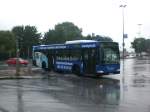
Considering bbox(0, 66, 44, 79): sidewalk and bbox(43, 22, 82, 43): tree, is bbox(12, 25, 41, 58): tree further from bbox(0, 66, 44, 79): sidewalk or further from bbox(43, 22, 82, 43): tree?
bbox(0, 66, 44, 79): sidewalk

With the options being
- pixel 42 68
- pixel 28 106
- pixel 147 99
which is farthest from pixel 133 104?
pixel 42 68

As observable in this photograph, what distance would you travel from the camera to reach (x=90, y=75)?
35.1m

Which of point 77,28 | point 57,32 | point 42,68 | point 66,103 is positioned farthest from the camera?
point 77,28

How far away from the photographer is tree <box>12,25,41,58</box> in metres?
118

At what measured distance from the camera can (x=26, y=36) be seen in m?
125

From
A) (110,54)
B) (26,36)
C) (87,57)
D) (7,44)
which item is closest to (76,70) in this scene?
(87,57)

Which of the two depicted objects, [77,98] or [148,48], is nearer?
[77,98]

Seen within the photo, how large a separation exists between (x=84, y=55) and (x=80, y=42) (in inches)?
53.9

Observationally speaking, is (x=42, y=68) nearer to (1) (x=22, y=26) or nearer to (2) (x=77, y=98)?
(2) (x=77, y=98)

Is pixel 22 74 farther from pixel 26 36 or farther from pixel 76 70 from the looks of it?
pixel 26 36

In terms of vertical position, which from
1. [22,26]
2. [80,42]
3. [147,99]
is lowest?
[147,99]

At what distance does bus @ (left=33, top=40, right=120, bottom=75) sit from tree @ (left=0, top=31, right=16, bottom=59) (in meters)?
66.2

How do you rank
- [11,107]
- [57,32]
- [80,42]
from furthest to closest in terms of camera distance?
1. [57,32]
2. [80,42]
3. [11,107]

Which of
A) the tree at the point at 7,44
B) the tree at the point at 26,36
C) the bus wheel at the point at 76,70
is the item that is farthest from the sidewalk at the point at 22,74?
the tree at the point at 26,36
